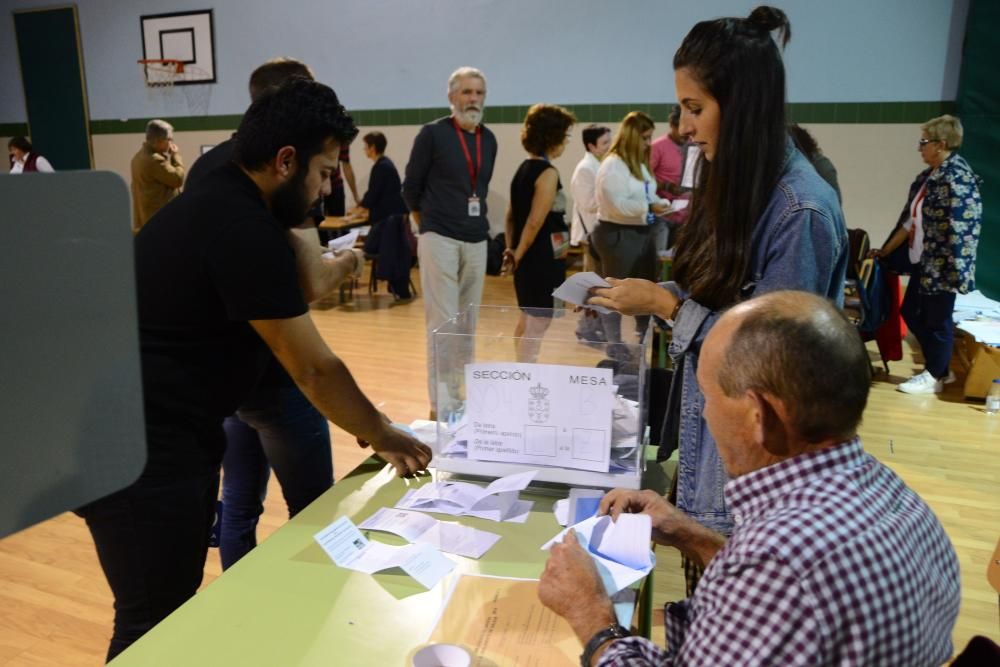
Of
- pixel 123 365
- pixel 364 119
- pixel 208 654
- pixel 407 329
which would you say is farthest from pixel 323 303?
pixel 123 365

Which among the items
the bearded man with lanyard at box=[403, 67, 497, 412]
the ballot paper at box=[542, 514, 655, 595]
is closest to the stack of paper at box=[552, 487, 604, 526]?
the ballot paper at box=[542, 514, 655, 595]

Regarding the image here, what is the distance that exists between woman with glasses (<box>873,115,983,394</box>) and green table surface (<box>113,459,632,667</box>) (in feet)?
13.0

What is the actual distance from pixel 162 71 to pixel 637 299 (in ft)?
32.2

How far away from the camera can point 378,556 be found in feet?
4.31

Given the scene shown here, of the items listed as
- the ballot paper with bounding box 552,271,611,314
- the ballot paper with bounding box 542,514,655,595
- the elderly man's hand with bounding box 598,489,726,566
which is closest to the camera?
the ballot paper with bounding box 542,514,655,595

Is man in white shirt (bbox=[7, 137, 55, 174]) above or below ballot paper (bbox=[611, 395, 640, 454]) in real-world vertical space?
above

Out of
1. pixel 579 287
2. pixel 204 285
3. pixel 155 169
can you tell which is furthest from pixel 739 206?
pixel 155 169

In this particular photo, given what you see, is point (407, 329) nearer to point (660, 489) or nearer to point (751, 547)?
point (660, 489)

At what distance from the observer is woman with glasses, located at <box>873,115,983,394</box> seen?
436 cm

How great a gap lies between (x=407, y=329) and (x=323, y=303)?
1379 mm

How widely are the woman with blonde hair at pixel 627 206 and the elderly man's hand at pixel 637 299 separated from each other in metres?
2.76

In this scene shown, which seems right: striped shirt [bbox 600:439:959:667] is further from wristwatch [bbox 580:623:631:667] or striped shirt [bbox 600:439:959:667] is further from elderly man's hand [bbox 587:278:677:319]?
elderly man's hand [bbox 587:278:677:319]

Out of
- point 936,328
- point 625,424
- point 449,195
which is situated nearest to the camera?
point 625,424

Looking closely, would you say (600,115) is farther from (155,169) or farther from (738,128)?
(738,128)
